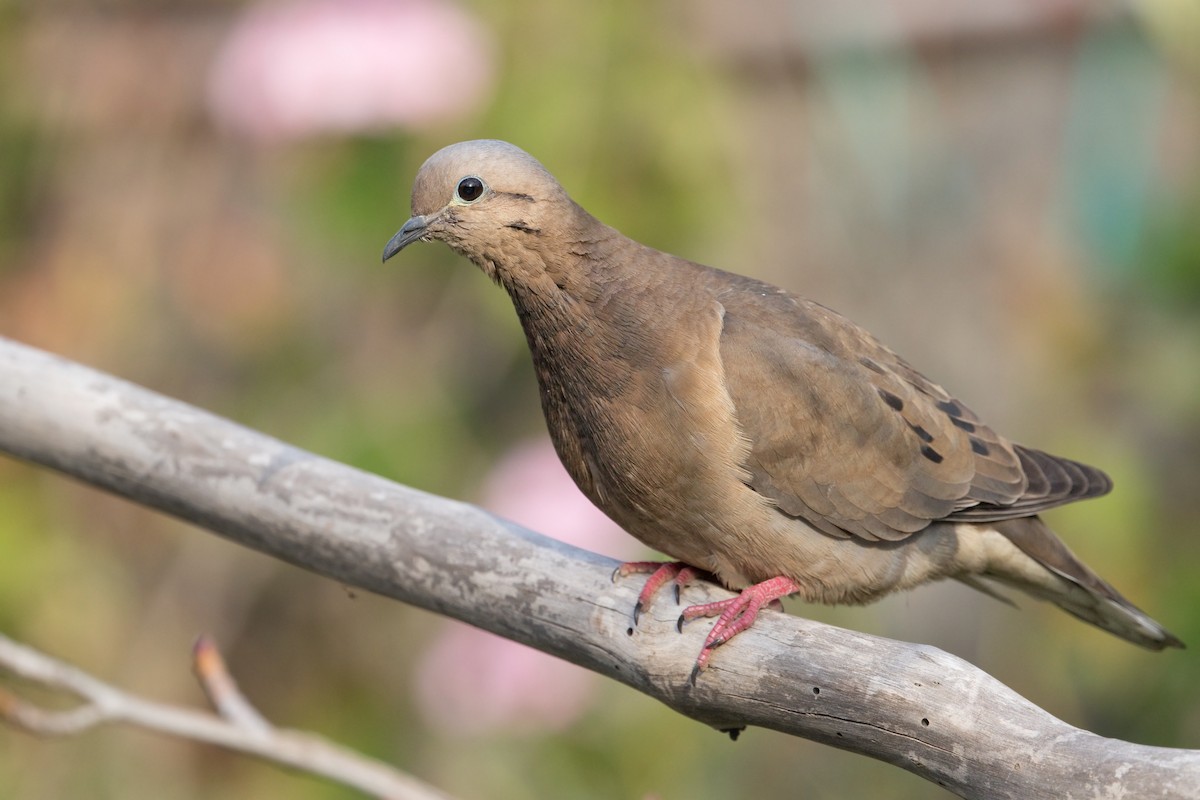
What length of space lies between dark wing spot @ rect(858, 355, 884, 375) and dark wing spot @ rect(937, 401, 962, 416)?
182 millimetres

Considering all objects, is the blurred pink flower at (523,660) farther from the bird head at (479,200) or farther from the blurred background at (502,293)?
the bird head at (479,200)

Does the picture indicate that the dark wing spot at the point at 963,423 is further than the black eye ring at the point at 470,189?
Yes

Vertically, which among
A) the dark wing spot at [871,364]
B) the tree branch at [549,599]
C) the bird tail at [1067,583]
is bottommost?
the tree branch at [549,599]

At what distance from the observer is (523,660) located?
10.7ft

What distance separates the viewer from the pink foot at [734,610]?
1.99 meters

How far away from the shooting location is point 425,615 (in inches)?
160

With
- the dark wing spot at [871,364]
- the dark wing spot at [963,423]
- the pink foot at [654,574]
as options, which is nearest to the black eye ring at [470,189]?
the pink foot at [654,574]

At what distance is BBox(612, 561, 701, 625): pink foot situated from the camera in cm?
208

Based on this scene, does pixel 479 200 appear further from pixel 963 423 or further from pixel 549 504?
pixel 549 504

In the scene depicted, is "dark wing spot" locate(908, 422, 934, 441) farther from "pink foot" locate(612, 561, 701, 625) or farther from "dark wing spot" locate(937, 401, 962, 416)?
"pink foot" locate(612, 561, 701, 625)

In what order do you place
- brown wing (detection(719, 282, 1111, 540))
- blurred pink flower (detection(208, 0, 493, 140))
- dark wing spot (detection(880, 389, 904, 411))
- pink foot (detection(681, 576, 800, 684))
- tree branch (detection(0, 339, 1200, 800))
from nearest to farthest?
tree branch (detection(0, 339, 1200, 800)) < pink foot (detection(681, 576, 800, 684)) < brown wing (detection(719, 282, 1111, 540)) < dark wing spot (detection(880, 389, 904, 411)) < blurred pink flower (detection(208, 0, 493, 140))

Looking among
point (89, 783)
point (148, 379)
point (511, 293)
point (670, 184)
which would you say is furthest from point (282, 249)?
point (511, 293)

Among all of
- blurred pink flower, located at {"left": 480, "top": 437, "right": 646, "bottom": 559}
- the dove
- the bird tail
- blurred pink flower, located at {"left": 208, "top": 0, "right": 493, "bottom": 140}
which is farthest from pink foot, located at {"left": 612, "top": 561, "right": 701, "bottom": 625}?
blurred pink flower, located at {"left": 208, "top": 0, "right": 493, "bottom": 140}

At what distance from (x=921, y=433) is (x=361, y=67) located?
1663mm
